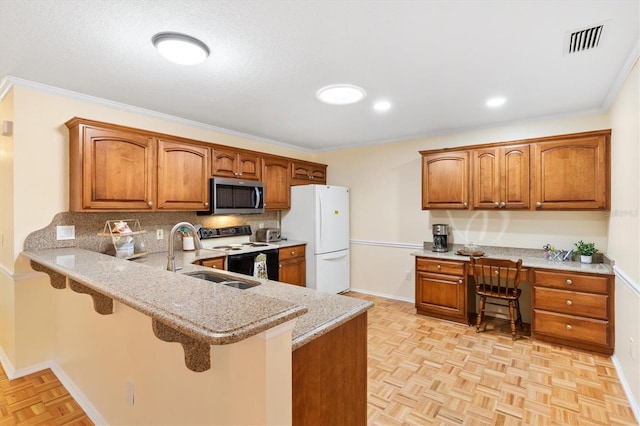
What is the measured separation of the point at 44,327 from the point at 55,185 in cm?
122

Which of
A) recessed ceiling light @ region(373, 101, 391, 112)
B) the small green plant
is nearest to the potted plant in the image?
the small green plant

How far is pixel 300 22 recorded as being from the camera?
5.78ft

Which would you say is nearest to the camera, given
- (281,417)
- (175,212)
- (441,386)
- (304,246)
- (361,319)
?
(281,417)

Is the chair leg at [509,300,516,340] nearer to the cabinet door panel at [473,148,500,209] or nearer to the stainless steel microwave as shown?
the cabinet door panel at [473,148,500,209]

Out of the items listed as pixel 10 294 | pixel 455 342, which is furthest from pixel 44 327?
pixel 455 342

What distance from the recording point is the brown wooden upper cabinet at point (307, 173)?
186 inches

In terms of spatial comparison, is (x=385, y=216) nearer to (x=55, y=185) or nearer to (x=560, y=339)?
(x=560, y=339)

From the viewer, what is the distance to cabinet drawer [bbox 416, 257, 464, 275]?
3.57m

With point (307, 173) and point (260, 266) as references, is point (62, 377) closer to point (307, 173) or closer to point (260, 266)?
point (260, 266)

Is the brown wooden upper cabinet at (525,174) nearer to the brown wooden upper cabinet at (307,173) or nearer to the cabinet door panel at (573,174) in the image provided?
the cabinet door panel at (573,174)

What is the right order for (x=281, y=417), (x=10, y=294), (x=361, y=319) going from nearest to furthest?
(x=281, y=417) < (x=361, y=319) < (x=10, y=294)

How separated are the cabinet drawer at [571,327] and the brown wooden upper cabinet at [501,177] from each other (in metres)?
1.15

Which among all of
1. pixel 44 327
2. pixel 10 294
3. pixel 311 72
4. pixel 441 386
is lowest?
pixel 441 386

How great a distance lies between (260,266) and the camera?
3.77m
